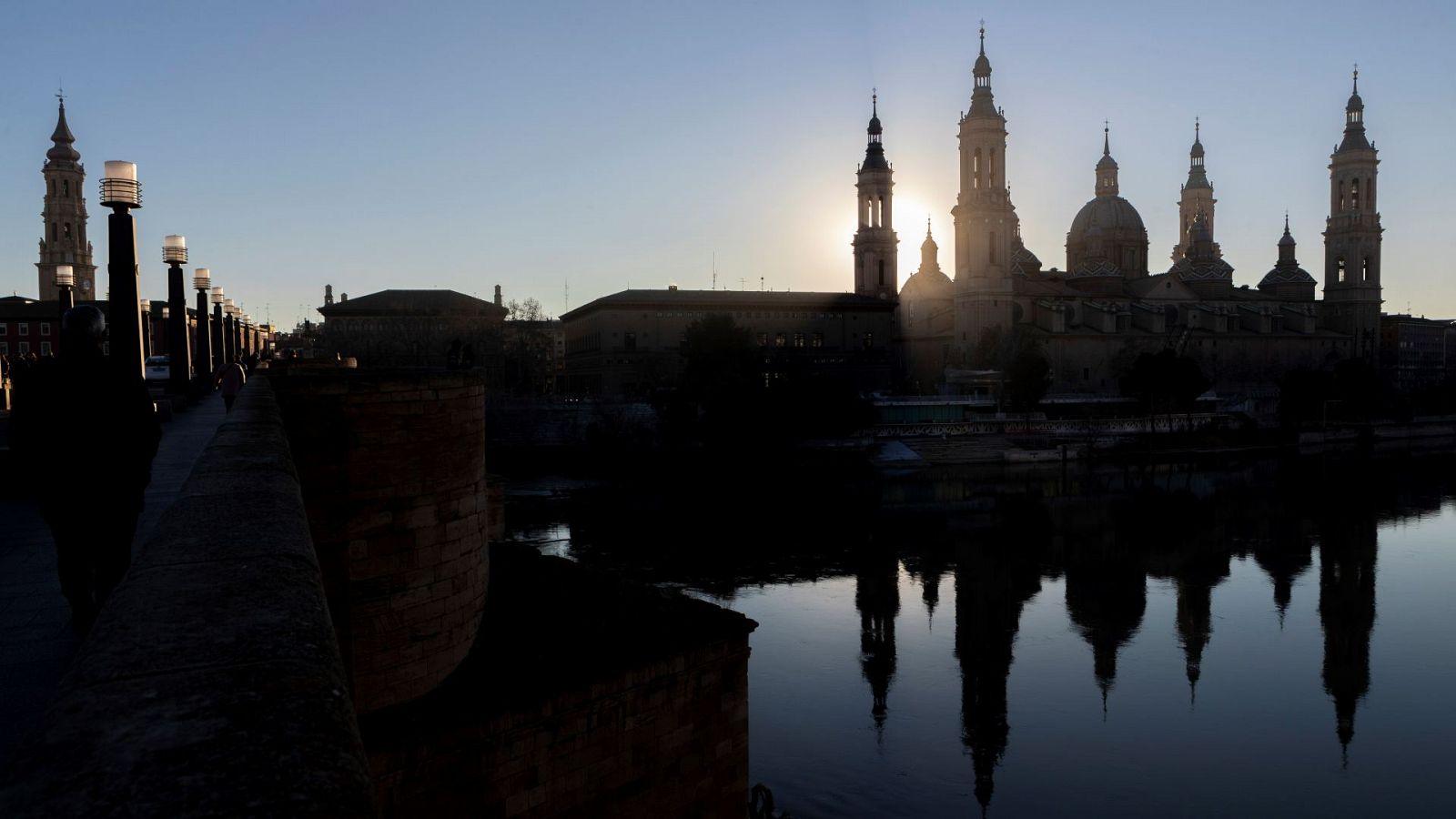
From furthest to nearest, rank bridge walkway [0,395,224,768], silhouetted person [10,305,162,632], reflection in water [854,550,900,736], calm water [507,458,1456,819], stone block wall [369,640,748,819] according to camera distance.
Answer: reflection in water [854,550,900,736]
calm water [507,458,1456,819]
stone block wall [369,640,748,819]
silhouetted person [10,305,162,632]
bridge walkway [0,395,224,768]

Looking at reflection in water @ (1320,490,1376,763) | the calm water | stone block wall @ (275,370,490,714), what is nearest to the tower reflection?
the calm water

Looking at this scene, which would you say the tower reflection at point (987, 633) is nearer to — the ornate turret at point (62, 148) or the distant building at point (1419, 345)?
the ornate turret at point (62, 148)

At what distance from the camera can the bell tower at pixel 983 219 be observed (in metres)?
62.7

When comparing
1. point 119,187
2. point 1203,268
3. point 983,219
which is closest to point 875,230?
point 983,219

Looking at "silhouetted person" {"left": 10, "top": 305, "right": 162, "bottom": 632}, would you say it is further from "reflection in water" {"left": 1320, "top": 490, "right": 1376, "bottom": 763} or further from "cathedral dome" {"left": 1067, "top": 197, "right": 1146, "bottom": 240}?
"cathedral dome" {"left": 1067, "top": 197, "right": 1146, "bottom": 240}

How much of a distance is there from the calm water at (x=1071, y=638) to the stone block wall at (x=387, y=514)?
626cm

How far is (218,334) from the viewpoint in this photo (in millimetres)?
26734

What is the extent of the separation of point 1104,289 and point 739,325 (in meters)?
28.3

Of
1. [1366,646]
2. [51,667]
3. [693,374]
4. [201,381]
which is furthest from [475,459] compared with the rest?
[693,374]

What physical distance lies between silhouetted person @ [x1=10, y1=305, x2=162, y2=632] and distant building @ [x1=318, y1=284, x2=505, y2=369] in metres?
45.2

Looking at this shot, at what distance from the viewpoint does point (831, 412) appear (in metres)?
45.4

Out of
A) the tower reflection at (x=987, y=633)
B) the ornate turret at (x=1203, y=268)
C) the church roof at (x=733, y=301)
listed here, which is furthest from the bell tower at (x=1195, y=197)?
the tower reflection at (x=987, y=633)

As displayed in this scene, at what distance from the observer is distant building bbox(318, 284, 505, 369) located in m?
53.1

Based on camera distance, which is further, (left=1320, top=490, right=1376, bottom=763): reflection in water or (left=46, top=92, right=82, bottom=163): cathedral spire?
(left=46, top=92, right=82, bottom=163): cathedral spire
